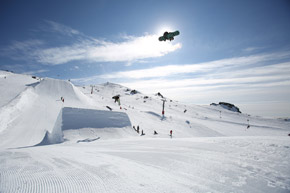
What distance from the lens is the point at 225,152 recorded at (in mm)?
6211

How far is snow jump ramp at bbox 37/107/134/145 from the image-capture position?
1215 cm

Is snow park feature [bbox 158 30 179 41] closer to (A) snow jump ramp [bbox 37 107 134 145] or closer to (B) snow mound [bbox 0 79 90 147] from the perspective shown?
(A) snow jump ramp [bbox 37 107 134 145]

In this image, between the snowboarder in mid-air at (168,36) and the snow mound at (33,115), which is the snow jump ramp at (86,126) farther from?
the snowboarder in mid-air at (168,36)

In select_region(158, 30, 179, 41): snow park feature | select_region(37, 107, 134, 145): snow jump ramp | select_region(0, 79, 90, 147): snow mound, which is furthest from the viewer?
select_region(0, 79, 90, 147): snow mound

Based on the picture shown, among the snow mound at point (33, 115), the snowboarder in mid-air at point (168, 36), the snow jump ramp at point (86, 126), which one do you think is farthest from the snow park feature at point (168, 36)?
the snow mound at point (33, 115)

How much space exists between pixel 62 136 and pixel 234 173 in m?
12.1

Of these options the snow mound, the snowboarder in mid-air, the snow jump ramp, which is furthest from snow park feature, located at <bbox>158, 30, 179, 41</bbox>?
the snow mound

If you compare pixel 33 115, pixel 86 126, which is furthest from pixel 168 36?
pixel 33 115

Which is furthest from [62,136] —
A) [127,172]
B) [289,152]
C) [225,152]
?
[289,152]

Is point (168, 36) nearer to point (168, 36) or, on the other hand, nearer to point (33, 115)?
point (168, 36)

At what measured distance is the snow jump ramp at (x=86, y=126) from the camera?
39.9 feet

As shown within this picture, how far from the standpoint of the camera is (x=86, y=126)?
13.7 meters

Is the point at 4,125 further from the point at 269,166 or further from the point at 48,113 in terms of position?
the point at 269,166

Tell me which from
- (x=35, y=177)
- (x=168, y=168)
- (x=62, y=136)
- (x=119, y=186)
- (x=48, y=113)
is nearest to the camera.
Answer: (x=119, y=186)
